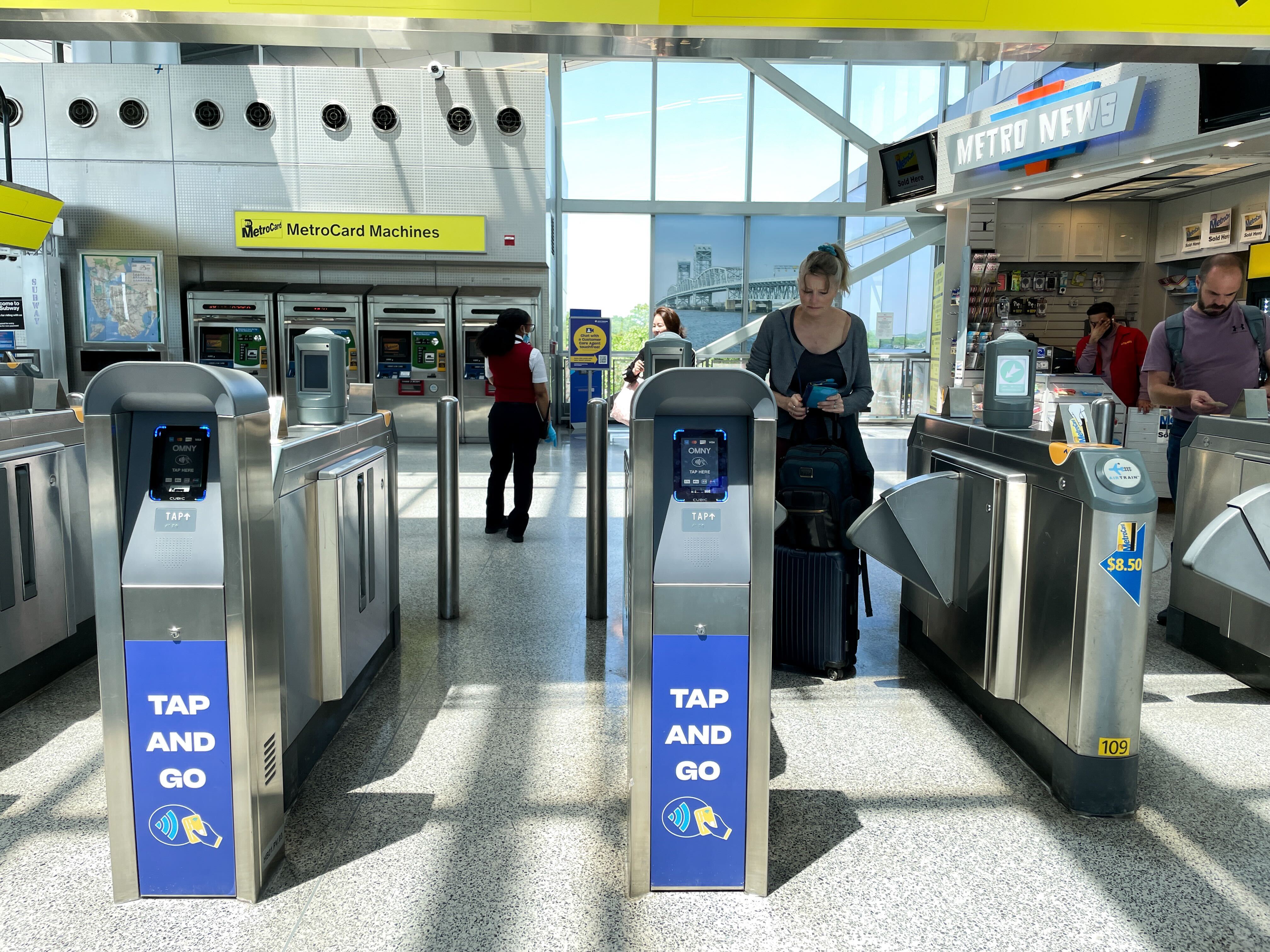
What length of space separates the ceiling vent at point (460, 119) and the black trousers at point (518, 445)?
6671 millimetres

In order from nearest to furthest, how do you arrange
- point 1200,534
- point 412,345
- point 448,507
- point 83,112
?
1. point 1200,534
2. point 448,507
3. point 83,112
4. point 412,345

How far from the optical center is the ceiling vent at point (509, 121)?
37.2 feet

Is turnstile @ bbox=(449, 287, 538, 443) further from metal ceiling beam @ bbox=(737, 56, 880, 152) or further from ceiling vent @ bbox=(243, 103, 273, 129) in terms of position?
metal ceiling beam @ bbox=(737, 56, 880, 152)

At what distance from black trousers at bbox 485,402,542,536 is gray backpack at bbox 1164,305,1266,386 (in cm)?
362

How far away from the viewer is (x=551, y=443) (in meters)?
11.8

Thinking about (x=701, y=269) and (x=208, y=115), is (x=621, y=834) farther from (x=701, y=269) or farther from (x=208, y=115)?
(x=701, y=269)

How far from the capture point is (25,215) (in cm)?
696

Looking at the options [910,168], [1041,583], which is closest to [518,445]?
[1041,583]

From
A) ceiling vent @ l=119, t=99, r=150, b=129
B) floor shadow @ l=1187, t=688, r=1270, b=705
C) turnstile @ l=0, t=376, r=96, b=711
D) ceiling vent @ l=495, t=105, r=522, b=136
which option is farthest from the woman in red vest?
ceiling vent @ l=119, t=99, r=150, b=129

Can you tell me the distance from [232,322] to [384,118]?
312 cm

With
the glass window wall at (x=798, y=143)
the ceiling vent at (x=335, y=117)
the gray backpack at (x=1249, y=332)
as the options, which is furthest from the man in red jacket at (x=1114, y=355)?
the ceiling vent at (x=335, y=117)

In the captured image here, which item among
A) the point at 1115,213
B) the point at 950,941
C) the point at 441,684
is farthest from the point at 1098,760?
the point at 1115,213

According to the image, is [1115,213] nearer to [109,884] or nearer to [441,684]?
[441,684]

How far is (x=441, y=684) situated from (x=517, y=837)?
117 centimetres
